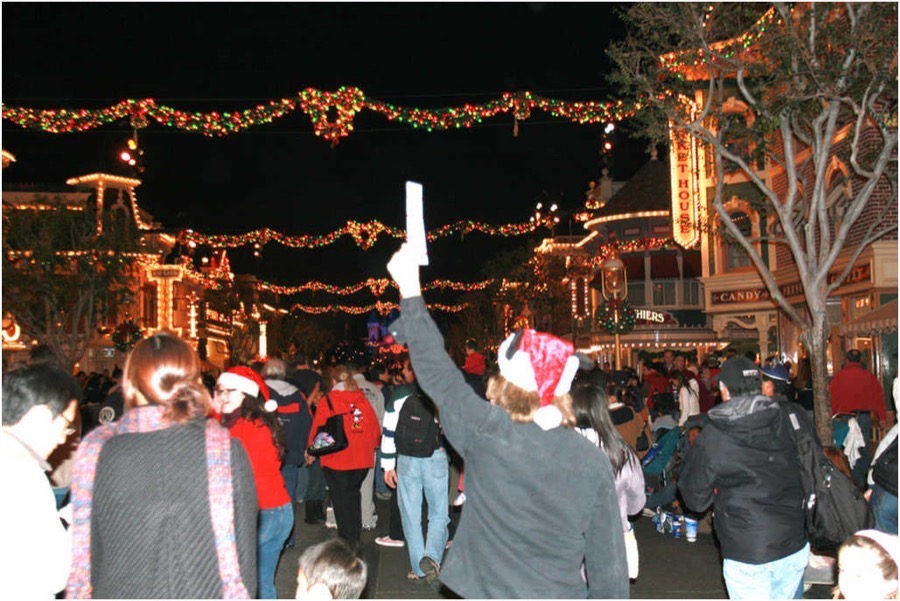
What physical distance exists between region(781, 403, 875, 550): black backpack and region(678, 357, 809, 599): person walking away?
0.32 meters

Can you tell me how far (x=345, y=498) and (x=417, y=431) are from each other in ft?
4.38

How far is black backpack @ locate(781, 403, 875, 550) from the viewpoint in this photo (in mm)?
5277

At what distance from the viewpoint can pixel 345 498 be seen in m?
9.27

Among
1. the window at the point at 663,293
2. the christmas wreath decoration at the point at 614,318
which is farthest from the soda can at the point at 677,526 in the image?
the window at the point at 663,293

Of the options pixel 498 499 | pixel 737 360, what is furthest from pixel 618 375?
pixel 498 499

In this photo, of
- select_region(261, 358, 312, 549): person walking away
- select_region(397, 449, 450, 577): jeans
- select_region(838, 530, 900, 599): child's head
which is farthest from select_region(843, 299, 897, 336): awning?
select_region(838, 530, 900, 599): child's head

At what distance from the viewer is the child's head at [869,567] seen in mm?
3951

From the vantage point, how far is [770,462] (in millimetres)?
4898

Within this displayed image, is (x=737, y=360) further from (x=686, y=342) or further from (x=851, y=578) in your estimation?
(x=686, y=342)

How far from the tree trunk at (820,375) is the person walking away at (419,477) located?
6.28m

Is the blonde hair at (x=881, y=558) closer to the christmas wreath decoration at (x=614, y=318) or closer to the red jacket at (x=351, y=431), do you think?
the red jacket at (x=351, y=431)

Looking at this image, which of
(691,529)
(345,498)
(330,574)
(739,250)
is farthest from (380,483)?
(739,250)

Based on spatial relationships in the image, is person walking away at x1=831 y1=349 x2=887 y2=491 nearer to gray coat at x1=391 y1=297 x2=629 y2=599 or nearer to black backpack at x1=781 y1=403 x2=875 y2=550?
black backpack at x1=781 y1=403 x2=875 y2=550

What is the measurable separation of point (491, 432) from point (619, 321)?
930 inches
